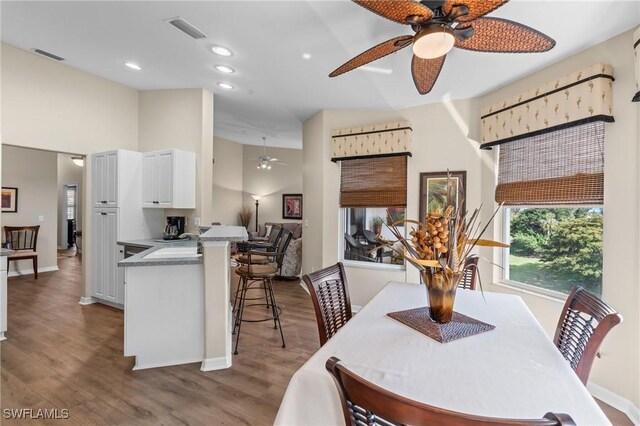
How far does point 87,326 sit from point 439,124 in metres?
4.74

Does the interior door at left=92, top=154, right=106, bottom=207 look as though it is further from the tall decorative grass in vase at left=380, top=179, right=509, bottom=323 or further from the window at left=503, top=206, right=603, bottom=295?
the window at left=503, top=206, right=603, bottom=295

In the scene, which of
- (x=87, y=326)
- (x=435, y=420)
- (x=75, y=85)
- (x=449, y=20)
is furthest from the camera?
(x=75, y=85)

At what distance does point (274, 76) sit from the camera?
339cm

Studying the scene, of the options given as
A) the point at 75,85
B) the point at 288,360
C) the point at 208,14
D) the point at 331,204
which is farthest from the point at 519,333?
the point at 75,85

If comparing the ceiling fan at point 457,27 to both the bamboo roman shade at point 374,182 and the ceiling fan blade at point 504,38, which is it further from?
the bamboo roman shade at point 374,182

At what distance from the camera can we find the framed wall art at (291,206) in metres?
8.47

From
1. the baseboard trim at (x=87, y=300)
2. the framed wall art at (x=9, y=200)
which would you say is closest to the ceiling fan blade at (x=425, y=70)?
the baseboard trim at (x=87, y=300)

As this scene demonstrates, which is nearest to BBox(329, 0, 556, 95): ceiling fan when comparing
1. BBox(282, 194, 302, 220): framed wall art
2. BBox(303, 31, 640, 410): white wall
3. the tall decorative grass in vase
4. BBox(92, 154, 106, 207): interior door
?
the tall decorative grass in vase

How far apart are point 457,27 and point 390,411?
1808 mm

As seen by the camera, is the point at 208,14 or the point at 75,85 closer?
the point at 208,14

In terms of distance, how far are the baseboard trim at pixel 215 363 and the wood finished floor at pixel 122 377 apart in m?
0.05

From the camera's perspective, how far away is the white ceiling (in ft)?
7.14

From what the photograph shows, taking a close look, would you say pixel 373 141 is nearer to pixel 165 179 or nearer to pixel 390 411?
pixel 165 179

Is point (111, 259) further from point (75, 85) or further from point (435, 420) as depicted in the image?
point (435, 420)
